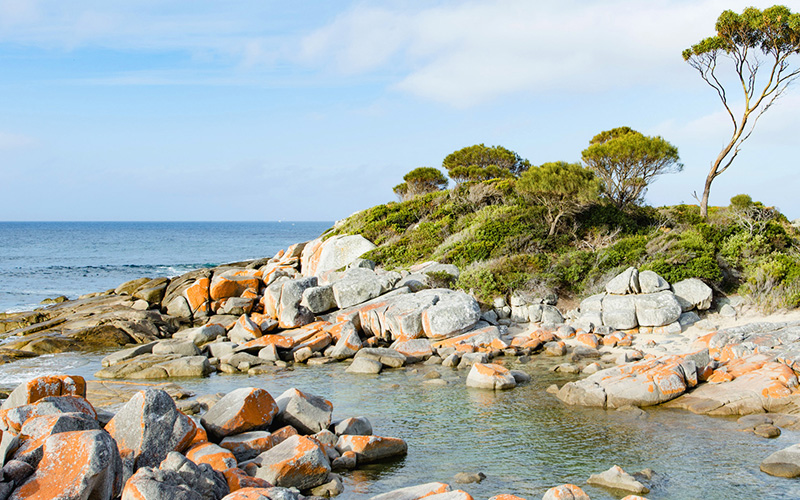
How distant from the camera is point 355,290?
24578mm

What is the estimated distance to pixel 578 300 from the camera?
80.1 ft

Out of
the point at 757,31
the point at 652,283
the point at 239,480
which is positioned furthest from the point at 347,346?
the point at 757,31

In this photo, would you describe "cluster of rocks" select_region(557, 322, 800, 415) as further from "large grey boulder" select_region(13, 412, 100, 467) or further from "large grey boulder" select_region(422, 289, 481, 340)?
"large grey boulder" select_region(13, 412, 100, 467)

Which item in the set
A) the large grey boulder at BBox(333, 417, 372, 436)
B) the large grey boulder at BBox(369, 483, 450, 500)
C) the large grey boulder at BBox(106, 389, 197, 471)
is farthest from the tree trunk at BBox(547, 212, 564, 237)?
the large grey boulder at BBox(106, 389, 197, 471)

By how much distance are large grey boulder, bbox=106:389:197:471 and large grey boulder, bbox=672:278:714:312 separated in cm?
1883

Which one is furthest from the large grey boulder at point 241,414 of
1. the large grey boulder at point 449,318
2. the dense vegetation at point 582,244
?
the dense vegetation at point 582,244

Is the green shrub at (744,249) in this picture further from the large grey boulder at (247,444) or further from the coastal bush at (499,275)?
the large grey boulder at (247,444)

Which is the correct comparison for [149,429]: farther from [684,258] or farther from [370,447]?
[684,258]

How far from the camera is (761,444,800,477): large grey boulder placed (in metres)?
9.94

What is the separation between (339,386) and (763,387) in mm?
10721

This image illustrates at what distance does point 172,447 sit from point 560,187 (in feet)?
71.4

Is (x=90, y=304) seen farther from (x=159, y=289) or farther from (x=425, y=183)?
(x=425, y=183)

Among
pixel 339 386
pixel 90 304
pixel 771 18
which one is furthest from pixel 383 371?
pixel 771 18

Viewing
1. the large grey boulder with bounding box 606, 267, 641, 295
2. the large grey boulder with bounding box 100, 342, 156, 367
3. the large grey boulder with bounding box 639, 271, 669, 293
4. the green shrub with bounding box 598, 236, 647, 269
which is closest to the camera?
the large grey boulder with bounding box 100, 342, 156, 367
